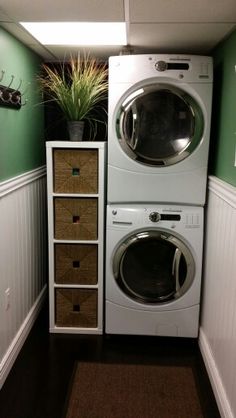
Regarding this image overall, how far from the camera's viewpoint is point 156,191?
250 cm

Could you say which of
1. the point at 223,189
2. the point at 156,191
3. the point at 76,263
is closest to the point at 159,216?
the point at 156,191

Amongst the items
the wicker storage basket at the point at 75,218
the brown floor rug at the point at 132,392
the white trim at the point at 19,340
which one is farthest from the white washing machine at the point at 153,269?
the white trim at the point at 19,340

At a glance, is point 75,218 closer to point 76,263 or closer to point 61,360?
point 76,263

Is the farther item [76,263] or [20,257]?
[76,263]

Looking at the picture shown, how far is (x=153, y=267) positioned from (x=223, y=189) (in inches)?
28.5

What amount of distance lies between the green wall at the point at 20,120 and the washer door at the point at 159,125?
0.59 m

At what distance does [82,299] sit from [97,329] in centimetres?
23

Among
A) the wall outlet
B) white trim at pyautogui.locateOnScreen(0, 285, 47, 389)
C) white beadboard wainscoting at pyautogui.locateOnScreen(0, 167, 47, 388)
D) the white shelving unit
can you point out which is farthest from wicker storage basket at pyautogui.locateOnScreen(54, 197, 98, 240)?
white trim at pyautogui.locateOnScreen(0, 285, 47, 389)

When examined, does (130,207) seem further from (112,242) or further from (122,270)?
(122,270)

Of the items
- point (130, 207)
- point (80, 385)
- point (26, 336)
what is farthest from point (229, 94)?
point (26, 336)

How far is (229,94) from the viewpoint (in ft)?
7.25

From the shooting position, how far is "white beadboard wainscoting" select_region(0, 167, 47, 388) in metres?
2.18

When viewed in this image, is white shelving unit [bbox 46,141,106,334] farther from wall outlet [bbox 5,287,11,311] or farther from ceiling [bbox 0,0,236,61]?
ceiling [bbox 0,0,236,61]

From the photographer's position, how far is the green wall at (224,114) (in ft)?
6.95
